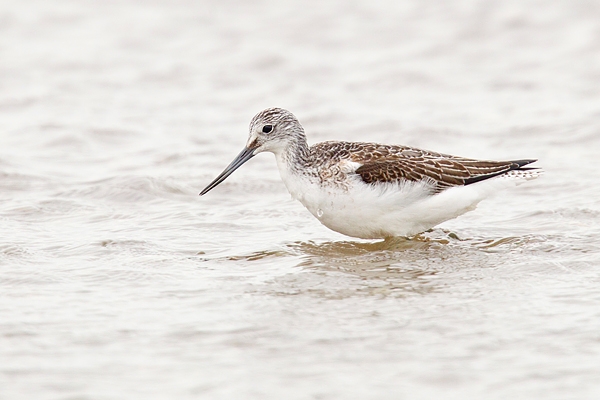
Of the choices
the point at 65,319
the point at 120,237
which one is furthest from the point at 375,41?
the point at 65,319

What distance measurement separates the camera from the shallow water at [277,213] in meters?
6.35

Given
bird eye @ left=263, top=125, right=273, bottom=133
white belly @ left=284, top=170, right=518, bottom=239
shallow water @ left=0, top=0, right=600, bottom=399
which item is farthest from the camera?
bird eye @ left=263, top=125, right=273, bottom=133

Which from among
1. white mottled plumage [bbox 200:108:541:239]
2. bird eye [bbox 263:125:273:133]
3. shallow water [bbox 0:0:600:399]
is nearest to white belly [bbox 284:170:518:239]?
white mottled plumage [bbox 200:108:541:239]

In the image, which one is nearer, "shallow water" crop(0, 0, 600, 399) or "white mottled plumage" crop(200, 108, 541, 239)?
"shallow water" crop(0, 0, 600, 399)

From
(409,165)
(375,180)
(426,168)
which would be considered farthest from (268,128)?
(426,168)

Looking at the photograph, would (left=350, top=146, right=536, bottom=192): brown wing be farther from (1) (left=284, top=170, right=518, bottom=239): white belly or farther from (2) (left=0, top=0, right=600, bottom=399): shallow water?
(2) (left=0, top=0, right=600, bottom=399): shallow water

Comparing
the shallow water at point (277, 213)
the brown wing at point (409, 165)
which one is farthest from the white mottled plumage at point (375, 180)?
the shallow water at point (277, 213)

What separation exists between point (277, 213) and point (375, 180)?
2060mm

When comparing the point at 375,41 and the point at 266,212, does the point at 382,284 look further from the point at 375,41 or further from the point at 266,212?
the point at 375,41

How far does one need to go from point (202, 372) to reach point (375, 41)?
42.0 feet

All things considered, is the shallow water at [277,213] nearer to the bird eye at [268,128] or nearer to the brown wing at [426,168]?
the brown wing at [426,168]

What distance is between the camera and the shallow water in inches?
250

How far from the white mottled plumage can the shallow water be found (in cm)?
35

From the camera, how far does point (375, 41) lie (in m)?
18.2
